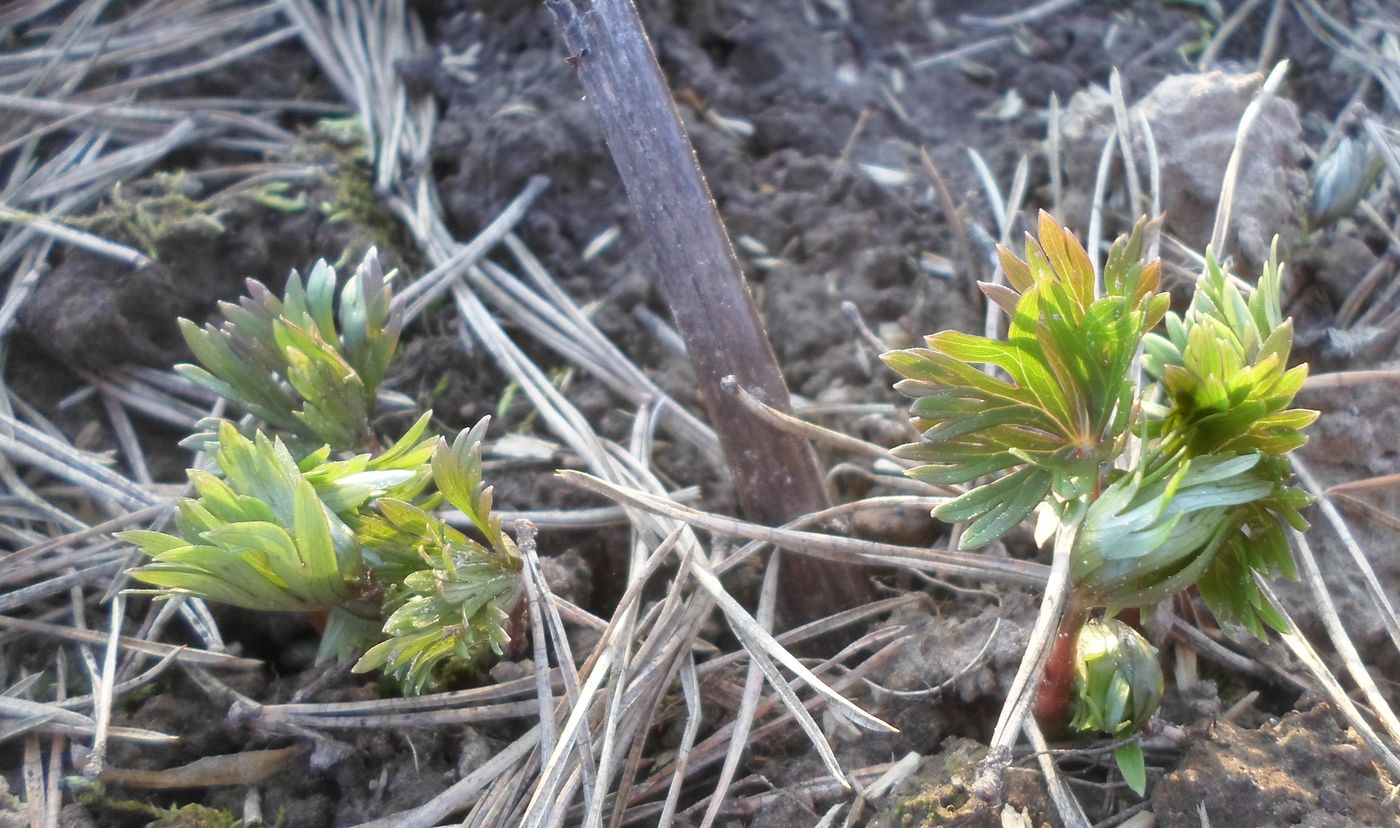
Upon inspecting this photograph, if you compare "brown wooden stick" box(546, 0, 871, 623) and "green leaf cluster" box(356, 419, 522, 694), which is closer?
"green leaf cluster" box(356, 419, 522, 694)

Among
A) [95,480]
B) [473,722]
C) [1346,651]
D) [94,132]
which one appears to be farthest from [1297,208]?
[94,132]

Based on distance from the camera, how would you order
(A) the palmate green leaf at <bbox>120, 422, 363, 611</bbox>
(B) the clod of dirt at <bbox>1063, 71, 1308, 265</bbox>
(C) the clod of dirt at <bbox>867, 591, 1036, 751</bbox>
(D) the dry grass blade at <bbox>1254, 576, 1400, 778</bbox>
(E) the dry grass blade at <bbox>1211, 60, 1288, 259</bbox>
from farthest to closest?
1. (B) the clod of dirt at <bbox>1063, 71, 1308, 265</bbox>
2. (E) the dry grass blade at <bbox>1211, 60, 1288, 259</bbox>
3. (C) the clod of dirt at <bbox>867, 591, 1036, 751</bbox>
4. (A) the palmate green leaf at <bbox>120, 422, 363, 611</bbox>
5. (D) the dry grass blade at <bbox>1254, 576, 1400, 778</bbox>

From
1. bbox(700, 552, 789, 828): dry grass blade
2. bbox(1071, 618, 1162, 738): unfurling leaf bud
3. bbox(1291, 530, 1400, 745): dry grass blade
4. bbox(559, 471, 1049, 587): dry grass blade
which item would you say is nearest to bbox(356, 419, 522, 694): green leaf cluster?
bbox(559, 471, 1049, 587): dry grass blade

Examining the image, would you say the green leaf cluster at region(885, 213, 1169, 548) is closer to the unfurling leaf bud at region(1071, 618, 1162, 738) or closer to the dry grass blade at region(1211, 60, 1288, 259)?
the unfurling leaf bud at region(1071, 618, 1162, 738)

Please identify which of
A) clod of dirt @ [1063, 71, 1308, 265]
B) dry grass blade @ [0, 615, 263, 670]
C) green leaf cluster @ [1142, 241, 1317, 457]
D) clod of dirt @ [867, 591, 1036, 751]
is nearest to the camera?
green leaf cluster @ [1142, 241, 1317, 457]

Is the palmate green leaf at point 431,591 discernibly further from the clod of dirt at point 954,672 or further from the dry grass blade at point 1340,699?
the dry grass blade at point 1340,699

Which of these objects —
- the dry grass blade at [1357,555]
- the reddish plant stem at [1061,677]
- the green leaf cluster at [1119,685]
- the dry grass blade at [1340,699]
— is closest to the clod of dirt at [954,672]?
the reddish plant stem at [1061,677]

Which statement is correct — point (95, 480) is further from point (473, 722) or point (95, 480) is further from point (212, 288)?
point (473, 722)

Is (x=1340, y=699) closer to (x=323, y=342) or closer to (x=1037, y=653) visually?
(x=1037, y=653)
